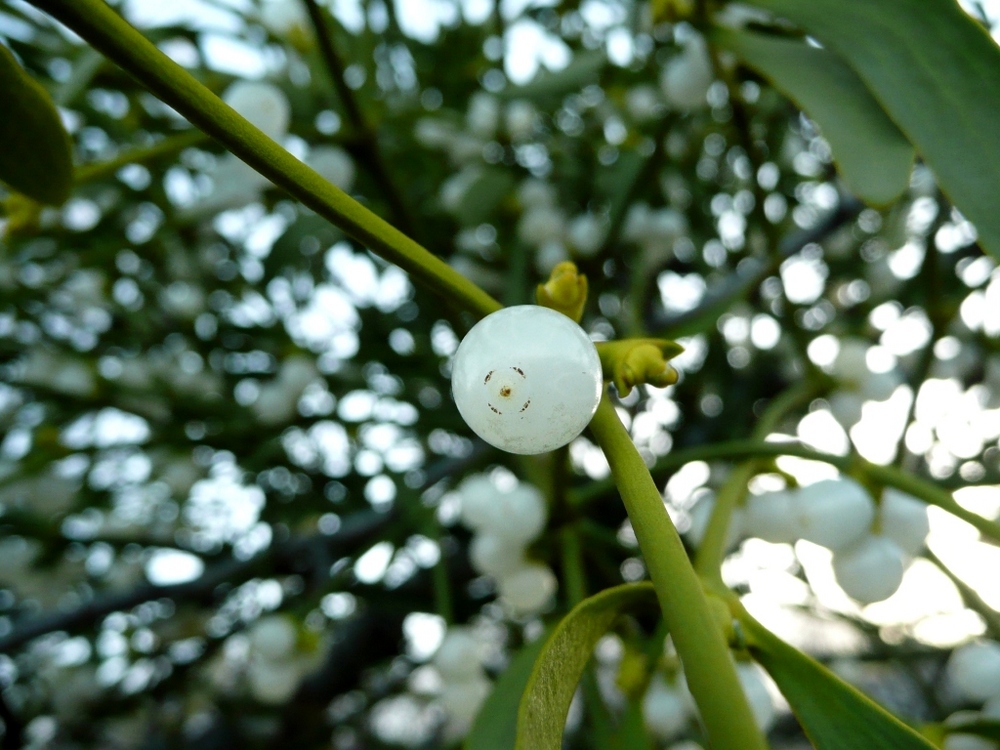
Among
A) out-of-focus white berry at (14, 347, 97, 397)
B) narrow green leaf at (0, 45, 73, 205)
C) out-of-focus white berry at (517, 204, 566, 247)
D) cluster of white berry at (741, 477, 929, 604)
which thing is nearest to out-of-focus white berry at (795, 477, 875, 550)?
cluster of white berry at (741, 477, 929, 604)

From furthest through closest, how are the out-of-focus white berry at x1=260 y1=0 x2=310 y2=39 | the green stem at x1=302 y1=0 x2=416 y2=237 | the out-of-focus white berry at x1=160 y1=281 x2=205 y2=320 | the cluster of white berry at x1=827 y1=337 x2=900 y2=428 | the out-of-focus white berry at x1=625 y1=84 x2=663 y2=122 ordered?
the out-of-focus white berry at x1=160 y1=281 x2=205 y2=320 → the out-of-focus white berry at x1=625 y1=84 x2=663 y2=122 → the out-of-focus white berry at x1=260 y1=0 x2=310 y2=39 → the cluster of white berry at x1=827 y1=337 x2=900 y2=428 → the green stem at x1=302 y1=0 x2=416 y2=237

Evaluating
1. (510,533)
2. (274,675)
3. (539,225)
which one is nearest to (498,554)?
(510,533)

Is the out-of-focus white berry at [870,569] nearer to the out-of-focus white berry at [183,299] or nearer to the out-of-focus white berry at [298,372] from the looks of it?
the out-of-focus white berry at [298,372]

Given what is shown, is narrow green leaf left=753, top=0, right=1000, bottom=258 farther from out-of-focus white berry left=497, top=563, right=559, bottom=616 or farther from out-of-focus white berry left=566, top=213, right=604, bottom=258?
out-of-focus white berry left=566, top=213, right=604, bottom=258

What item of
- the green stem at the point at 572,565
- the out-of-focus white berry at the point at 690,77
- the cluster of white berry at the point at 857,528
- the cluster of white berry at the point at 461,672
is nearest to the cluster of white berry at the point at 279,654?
the cluster of white berry at the point at 461,672

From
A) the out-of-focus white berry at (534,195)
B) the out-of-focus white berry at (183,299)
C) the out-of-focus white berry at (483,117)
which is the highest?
the out-of-focus white berry at (483,117)

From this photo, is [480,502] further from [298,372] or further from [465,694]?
[298,372]

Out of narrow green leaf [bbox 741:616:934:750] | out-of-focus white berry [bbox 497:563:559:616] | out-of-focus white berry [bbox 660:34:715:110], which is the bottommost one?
out-of-focus white berry [bbox 497:563:559:616]
